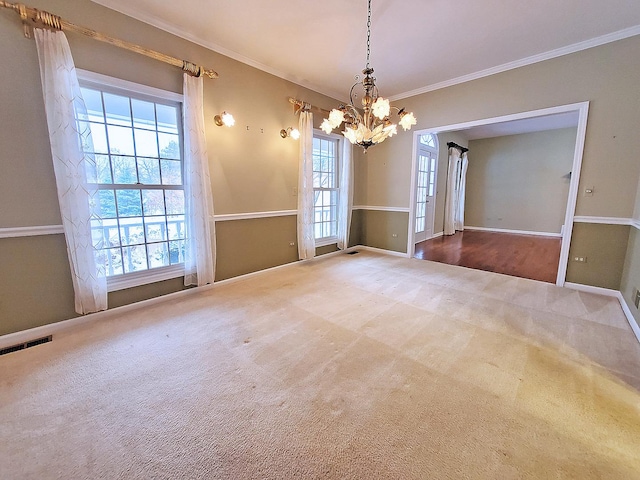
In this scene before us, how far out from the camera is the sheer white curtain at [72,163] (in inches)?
85.3

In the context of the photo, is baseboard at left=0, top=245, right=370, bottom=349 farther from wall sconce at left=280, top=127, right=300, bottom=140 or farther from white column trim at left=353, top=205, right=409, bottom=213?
white column trim at left=353, top=205, right=409, bottom=213

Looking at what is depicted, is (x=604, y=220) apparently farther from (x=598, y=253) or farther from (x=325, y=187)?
(x=325, y=187)

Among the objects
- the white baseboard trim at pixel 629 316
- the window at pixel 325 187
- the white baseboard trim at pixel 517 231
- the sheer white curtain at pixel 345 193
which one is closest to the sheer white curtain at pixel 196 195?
A: the window at pixel 325 187

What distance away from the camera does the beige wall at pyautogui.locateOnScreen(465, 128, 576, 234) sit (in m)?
7.09

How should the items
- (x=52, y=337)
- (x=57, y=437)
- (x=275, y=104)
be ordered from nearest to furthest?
(x=57, y=437), (x=52, y=337), (x=275, y=104)

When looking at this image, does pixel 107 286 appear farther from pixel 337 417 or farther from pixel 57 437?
pixel 337 417

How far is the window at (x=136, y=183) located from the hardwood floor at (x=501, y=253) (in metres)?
4.27

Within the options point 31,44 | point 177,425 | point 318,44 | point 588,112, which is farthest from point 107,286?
point 588,112

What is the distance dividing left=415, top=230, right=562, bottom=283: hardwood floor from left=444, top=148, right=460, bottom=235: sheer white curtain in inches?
13.9

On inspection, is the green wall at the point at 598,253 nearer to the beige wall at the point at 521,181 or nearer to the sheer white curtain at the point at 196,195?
the sheer white curtain at the point at 196,195

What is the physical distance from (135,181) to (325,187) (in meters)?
2.97

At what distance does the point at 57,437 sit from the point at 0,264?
5.53 ft

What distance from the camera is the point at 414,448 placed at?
52.2 inches

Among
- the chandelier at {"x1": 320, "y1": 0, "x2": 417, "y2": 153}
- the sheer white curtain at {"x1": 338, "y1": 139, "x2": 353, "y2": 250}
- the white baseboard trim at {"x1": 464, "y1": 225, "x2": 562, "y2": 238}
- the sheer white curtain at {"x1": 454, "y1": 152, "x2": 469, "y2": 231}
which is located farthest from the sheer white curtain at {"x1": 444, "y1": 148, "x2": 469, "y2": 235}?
the chandelier at {"x1": 320, "y1": 0, "x2": 417, "y2": 153}
